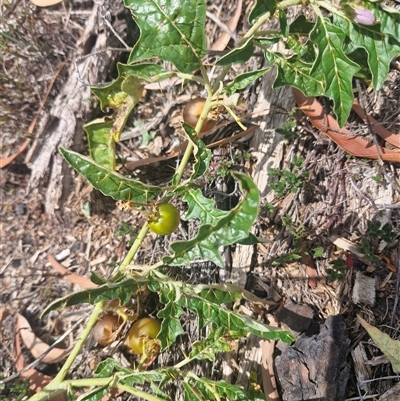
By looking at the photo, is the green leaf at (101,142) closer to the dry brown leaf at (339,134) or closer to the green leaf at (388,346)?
the dry brown leaf at (339,134)

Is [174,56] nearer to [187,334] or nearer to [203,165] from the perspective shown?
[203,165]

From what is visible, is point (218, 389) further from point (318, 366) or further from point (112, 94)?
Result: point (112, 94)

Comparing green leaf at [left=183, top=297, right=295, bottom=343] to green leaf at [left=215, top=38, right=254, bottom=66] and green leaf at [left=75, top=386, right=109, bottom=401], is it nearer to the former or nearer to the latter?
green leaf at [left=75, top=386, right=109, bottom=401]

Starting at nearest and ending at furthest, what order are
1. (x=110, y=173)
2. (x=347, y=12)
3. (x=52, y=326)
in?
(x=347, y=12) < (x=110, y=173) < (x=52, y=326)

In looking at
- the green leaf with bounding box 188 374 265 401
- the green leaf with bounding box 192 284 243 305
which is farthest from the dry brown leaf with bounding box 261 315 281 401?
the green leaf with bounding box 192 284 243 305

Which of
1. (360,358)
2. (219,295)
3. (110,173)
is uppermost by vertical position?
(110,173)

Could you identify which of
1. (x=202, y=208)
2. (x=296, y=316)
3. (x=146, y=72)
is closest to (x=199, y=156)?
(x=202, y=208)

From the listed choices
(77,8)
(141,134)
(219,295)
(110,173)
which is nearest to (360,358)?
(219,295)

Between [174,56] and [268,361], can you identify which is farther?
[268,361]

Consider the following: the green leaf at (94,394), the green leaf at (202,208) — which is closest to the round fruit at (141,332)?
the green leaf at (94,394)
